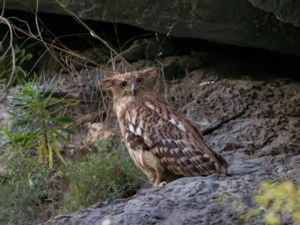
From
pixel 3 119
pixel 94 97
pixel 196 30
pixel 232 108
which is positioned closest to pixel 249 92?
pixel 232 108

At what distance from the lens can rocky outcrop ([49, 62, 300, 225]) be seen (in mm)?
5117

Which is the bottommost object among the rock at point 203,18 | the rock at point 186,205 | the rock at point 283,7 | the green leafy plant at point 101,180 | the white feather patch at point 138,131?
the rock at point 186,205

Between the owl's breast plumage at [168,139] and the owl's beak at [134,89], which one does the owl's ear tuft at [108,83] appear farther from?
the owl's breast plumage at [168,139]

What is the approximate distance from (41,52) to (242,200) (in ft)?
14.7

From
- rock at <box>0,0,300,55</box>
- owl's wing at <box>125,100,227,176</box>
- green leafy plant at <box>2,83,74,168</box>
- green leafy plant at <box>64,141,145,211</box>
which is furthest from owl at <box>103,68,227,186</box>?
rock at <box>0,0,300,55</box>

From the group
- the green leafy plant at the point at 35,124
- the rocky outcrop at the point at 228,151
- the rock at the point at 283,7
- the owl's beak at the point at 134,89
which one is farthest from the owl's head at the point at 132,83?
the rock at the point at 283,7

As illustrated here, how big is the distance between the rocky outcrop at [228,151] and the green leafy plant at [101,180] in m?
0.77

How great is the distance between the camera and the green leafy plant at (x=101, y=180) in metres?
6.99

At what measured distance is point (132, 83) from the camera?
7.23 m

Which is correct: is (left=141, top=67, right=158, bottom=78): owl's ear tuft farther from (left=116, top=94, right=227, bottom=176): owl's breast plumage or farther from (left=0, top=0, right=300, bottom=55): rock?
(left=0, top=0, right=300, bottom=55): rock

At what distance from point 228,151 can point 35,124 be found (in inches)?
63.0

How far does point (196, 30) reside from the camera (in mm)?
7672

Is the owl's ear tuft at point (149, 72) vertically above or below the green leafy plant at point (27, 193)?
above

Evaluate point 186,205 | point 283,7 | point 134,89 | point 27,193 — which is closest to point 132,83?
point 134,89
